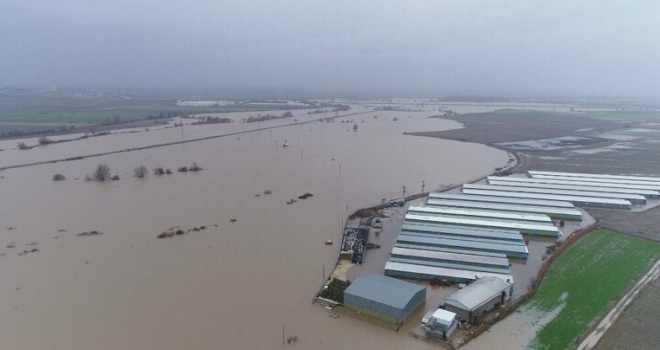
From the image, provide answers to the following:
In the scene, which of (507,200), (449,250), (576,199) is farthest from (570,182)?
(449,250)

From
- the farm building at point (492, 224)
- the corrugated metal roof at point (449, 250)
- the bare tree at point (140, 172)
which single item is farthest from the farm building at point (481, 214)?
the bare tree at point (140, 172)

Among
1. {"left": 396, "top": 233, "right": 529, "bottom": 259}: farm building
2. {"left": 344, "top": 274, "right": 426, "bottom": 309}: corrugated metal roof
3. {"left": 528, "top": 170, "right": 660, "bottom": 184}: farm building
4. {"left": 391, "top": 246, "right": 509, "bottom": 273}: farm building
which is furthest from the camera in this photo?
{"left": 528, "top": 170, "right": 660, "bottom": 184}: farm building

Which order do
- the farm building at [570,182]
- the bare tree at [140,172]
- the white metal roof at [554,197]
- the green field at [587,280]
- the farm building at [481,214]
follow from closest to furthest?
the green field at [587,280] < the farm building at [481,214] < the white metal roof at [554,197] < the farm building at [570,182] < the bare tree at [140,172]

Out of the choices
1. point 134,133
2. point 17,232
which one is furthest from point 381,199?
point 134,133

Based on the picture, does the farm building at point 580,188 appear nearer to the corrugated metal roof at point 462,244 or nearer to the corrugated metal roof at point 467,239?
the corrugated metal roof at point 467,239

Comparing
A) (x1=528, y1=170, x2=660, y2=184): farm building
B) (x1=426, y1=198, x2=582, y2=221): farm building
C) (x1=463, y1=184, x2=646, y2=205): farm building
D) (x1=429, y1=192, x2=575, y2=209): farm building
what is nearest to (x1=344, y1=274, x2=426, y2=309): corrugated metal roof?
(x1=426, y1=198, x2=582, y2=221): farm building

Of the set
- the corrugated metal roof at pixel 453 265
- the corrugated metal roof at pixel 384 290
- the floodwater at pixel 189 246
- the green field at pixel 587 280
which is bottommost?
the floodwater at pixel 189 246

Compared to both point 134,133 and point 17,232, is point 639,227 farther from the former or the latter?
point 134,133

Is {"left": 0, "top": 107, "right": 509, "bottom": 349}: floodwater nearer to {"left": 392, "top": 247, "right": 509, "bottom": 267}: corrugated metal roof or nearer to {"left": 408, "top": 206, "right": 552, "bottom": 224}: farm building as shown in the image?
{"left": 392, "top": 247, "right": 509, "bottom": 267}: corrugated metal roof
